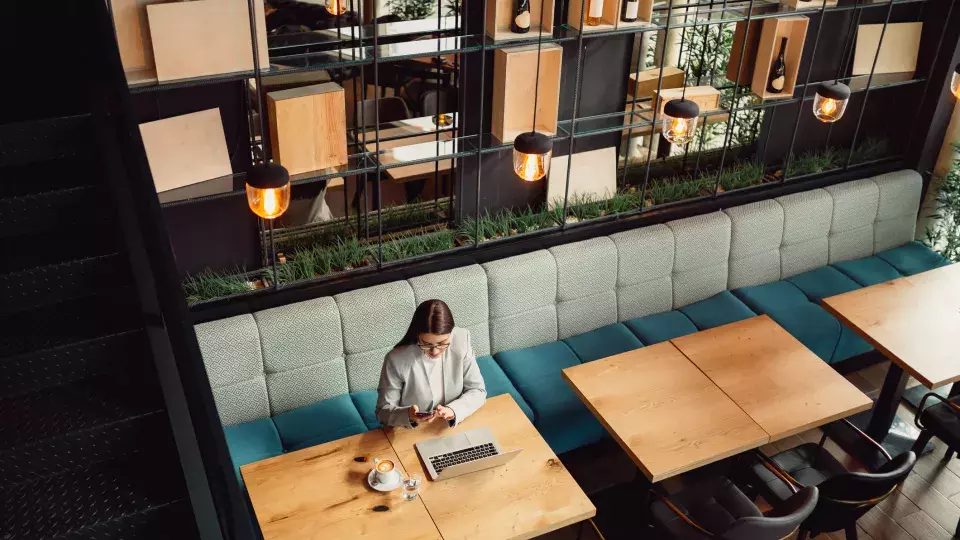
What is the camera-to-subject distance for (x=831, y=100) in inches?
170

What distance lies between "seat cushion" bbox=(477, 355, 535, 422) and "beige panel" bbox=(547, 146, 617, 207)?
1.00m

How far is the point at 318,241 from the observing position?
15.1 ft

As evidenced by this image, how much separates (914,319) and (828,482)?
4.48 ft

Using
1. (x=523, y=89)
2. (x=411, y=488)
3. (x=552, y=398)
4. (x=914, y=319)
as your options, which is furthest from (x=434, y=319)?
(x=914, y=319)

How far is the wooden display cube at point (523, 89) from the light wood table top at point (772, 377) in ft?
4.38

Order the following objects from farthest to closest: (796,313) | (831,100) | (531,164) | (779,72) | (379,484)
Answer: (779,72), (796,313), (831,100), (531,164), (379,484)

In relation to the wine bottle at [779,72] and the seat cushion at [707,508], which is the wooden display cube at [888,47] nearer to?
the wine bottle at [779,72]

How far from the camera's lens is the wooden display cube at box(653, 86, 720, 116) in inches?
197

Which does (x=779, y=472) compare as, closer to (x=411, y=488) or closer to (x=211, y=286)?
(x=411, y=488)

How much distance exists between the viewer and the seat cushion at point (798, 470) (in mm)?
3912

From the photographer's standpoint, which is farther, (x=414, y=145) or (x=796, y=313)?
(x=796, y=313)

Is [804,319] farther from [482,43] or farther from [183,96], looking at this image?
[183,96]

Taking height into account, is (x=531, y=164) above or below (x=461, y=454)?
above

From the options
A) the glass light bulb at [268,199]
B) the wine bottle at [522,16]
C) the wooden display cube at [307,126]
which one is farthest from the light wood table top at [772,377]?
the glass light bulb at [268,199]
